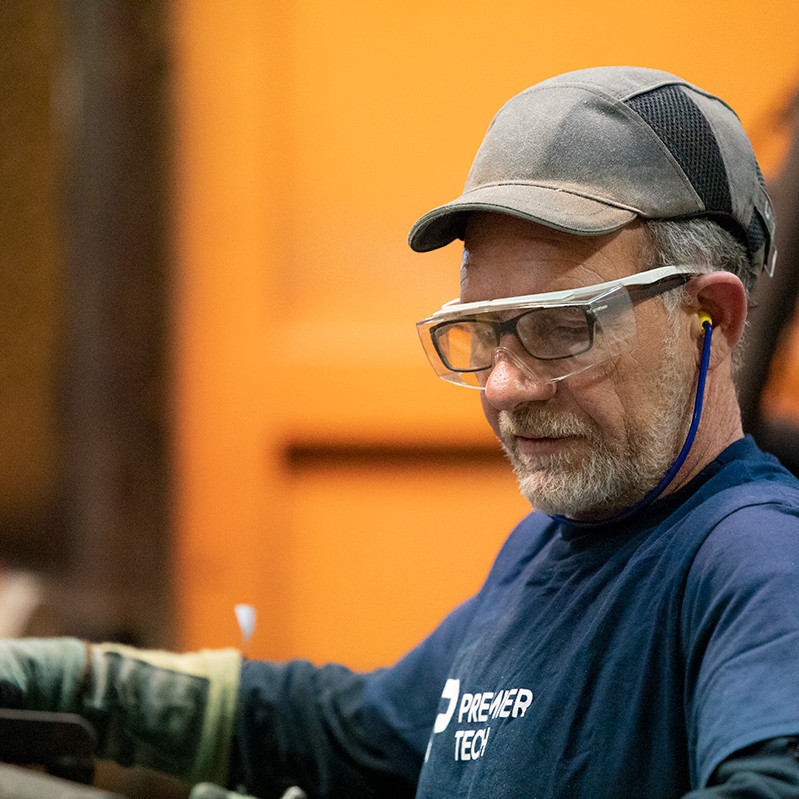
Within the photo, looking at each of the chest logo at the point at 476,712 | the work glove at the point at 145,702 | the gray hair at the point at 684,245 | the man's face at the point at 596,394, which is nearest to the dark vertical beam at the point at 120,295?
the work glove at the point at 145,702

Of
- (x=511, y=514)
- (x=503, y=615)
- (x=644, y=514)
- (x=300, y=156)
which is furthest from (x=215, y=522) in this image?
(x=644, y=514)

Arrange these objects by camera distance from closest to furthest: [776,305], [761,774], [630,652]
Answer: [761,774]
[630,652]
[776,305]

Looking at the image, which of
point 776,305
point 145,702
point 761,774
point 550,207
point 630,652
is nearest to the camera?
point 761,774

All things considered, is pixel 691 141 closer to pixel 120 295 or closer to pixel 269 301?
pixel 269 301

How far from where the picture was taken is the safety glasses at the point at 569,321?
1419mm

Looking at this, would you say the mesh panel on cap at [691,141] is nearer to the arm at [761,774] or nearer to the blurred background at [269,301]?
the arm at [761,774]

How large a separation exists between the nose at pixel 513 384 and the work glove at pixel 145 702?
697mm

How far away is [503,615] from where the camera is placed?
1.59 meters

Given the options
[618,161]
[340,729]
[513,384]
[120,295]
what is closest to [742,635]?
[513,384]

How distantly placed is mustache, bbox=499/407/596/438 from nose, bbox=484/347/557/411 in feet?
0.05

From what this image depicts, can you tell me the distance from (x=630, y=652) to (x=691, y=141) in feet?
2.01

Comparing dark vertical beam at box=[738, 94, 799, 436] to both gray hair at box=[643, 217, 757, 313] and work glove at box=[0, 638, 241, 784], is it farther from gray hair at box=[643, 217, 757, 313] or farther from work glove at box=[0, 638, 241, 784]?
work glove at box=[0, 638, 241, 784]

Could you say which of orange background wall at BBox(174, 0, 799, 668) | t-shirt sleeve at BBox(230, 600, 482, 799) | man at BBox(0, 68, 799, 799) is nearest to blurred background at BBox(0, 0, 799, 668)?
orange background wall at BBox(174, 0, 799, 668)

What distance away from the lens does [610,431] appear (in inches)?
57.2
